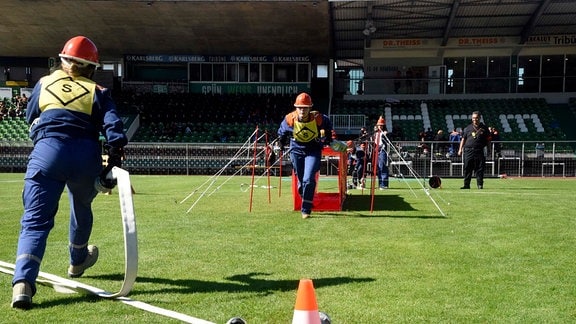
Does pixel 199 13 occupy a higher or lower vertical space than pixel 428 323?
higher

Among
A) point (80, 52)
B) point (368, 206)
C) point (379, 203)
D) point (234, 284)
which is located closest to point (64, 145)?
point (80, 52)

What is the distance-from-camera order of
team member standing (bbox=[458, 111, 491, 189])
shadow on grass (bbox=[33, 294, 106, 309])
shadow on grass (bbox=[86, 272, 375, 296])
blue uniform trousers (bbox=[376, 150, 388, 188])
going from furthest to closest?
1. blue uniform trousers (bbox=[376, 150, 388, 188])
2. team member standing (bbox=[458, 111, 491, 189])
3. shadow on grass (bbox=[86, 272, 375, 296])
4. shadow on grass (bbox=[33, 294, 106, 309])

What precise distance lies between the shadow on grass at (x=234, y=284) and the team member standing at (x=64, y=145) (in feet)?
2.69

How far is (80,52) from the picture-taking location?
187 inches

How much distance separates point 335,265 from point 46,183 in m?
2.67

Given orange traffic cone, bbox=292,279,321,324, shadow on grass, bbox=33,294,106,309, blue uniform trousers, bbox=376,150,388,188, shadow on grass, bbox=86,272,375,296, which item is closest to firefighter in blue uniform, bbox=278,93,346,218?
shadow on grass, bbox=86,272,375,296

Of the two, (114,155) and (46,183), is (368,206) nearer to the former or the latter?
(114,155)

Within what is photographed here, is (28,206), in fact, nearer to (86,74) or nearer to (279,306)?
(86,74)

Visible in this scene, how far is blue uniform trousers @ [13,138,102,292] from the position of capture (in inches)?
169

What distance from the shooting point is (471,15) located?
32.1 metres

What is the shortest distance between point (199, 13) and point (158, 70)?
31.8 ft

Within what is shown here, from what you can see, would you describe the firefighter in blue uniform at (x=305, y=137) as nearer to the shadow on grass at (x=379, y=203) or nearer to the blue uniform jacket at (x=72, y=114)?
the shadow on grass at (x=379, y=203)

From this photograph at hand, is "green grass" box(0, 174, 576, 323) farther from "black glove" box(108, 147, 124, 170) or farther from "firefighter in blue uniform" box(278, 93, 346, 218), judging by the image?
"black glove" box(108, 147, 124, 170)

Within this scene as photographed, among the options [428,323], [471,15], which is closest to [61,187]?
[428,323]
